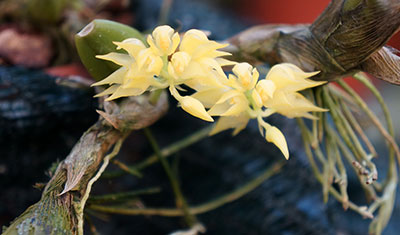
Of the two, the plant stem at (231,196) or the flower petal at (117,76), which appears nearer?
the flower petal at (117,76)

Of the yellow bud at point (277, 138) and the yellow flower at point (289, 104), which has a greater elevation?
the yellow flower at point (289, 104)

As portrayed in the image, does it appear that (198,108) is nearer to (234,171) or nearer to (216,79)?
(216,79)

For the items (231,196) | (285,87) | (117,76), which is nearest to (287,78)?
(285,87)

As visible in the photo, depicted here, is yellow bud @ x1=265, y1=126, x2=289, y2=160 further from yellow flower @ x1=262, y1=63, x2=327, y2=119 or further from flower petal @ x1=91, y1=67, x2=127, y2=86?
flower petal @ x1=91, y1=67, x2=127, y2=86

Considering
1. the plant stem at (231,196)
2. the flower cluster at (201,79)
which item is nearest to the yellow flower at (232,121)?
the flower cluster at (201,79)

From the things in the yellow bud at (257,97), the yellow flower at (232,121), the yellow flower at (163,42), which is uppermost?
the yellow flower at (163,42)

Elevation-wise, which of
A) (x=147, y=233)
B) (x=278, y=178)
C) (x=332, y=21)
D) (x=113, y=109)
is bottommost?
(x=147, y=233)

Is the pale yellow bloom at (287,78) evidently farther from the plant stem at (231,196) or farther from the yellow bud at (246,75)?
the plant stem at (231,196)

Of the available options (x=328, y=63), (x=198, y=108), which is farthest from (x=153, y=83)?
(x=328, y=63)
